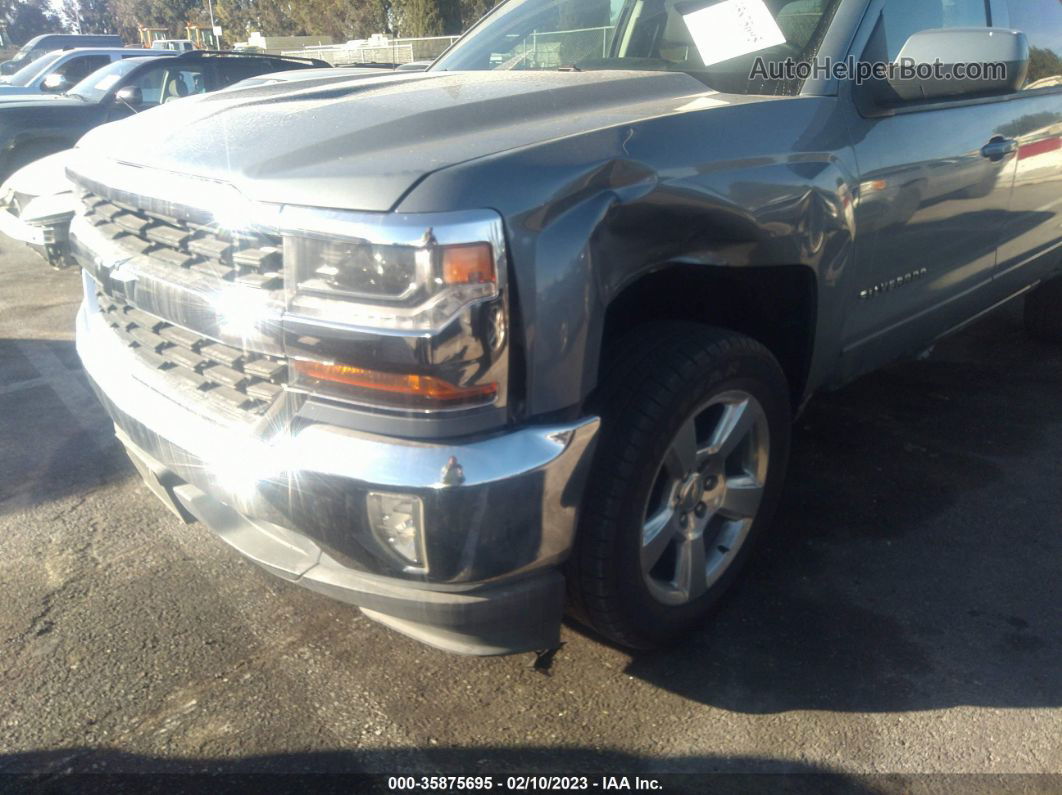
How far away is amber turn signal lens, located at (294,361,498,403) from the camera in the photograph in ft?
6.08

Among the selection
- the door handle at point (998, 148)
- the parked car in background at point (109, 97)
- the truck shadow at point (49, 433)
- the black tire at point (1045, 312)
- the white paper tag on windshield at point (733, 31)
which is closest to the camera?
the white paper tag on windshield at point (733, 31)

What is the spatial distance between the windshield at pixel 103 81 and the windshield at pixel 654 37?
651 cm

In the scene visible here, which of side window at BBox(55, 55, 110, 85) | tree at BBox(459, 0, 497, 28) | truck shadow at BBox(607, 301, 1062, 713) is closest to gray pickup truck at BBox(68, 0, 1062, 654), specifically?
truck shadow at BBox(607, 301, 1062, 713)

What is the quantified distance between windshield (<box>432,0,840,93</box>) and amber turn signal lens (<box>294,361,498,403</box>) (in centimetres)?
157

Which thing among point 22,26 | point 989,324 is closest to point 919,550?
point 989,324

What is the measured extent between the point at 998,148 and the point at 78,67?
12.6 m

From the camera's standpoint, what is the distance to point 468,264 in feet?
5.93

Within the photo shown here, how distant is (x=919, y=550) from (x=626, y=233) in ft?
5.87

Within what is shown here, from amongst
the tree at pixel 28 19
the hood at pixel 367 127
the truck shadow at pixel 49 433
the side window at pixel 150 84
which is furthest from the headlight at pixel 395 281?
the tree at pixel 28 19

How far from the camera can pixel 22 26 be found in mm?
57312

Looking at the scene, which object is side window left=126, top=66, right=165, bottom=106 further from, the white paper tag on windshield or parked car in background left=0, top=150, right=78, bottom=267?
the white paper tag on windshield

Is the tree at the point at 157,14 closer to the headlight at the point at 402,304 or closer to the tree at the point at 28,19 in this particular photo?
the tree at the point at 28,19

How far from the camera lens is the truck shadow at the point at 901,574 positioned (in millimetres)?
2531

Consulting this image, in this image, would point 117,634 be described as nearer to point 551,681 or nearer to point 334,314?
point 551,681
